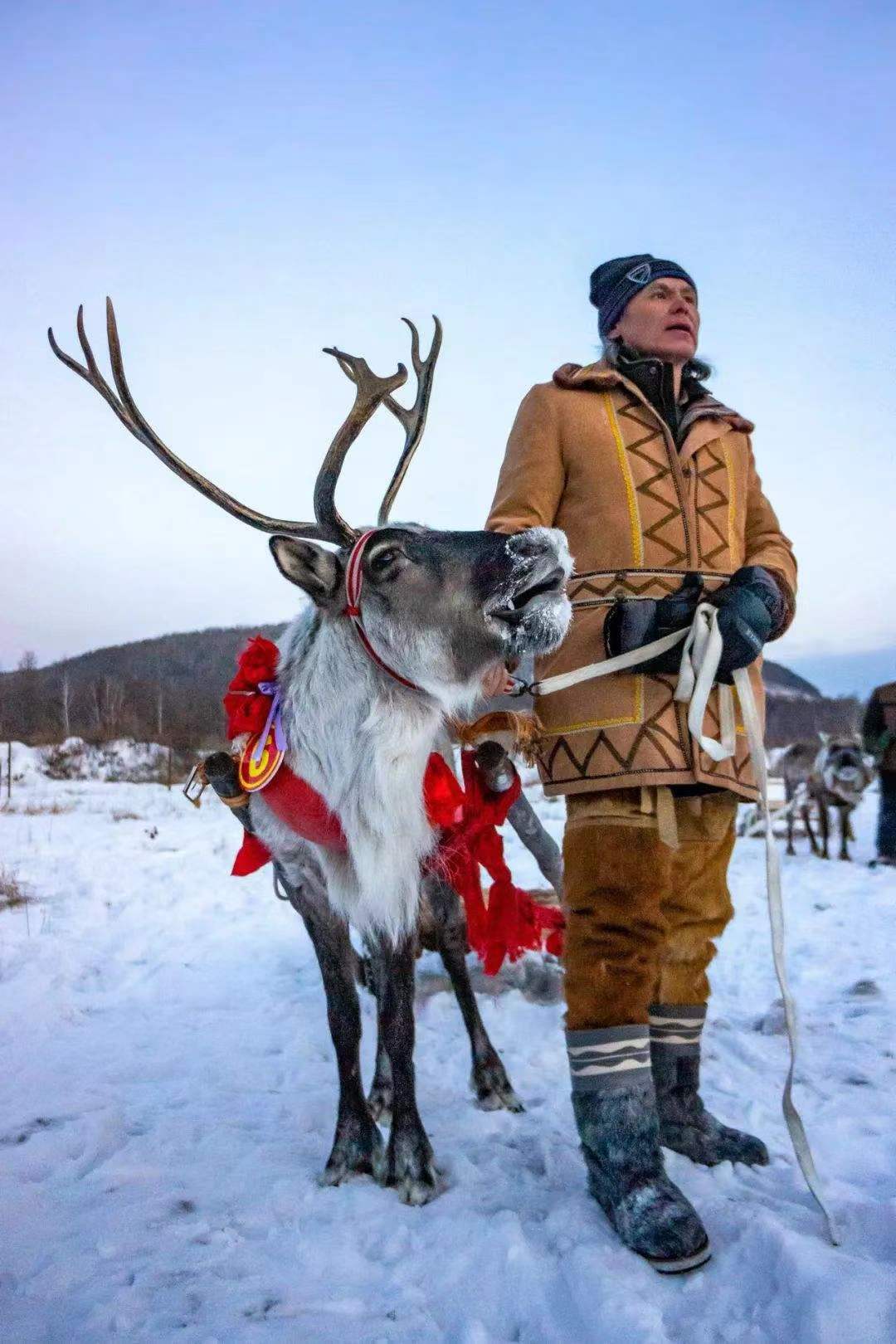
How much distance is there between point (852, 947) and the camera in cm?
461

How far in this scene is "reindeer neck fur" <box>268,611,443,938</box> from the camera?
2373mm

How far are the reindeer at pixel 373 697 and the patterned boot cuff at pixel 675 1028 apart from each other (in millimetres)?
703

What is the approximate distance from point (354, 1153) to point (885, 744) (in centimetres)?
664

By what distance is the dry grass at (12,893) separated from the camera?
518 cm

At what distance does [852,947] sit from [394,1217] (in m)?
3.45

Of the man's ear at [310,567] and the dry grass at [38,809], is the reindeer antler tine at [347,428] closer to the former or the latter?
the man's ear at [310,567]

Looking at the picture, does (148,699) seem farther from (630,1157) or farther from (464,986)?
(630,1157)

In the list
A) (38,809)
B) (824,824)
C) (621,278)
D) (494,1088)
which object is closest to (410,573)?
(621,278)

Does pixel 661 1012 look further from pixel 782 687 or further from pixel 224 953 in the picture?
pixel 782 687

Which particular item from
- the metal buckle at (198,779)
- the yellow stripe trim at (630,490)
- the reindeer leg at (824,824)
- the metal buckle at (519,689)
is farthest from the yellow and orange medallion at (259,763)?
the reindeer leg at (824,824)

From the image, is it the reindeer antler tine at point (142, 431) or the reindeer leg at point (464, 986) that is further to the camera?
the reindeer leg at point (464, 986)

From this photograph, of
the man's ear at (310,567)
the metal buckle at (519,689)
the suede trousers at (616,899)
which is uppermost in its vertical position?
the man's ear at (310,567)

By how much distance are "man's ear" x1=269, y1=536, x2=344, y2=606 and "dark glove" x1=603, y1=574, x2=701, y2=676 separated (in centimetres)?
83

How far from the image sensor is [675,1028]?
233 cm
